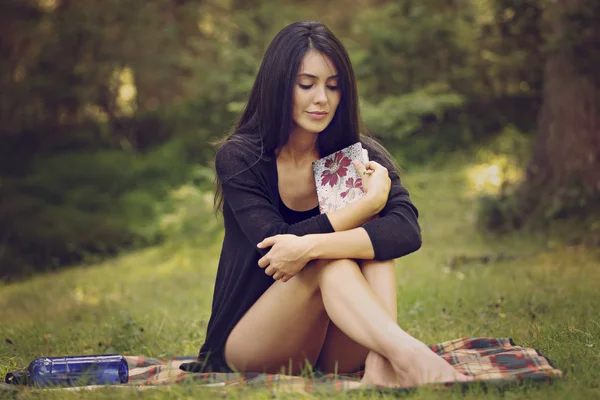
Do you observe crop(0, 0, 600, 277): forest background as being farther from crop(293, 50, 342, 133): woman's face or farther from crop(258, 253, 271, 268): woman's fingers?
crop(258, 253, 271, 268): woman's fingers

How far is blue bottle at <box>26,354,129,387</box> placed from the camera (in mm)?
2910

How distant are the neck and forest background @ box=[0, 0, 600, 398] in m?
1.19

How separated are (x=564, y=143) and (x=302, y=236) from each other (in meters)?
4.71

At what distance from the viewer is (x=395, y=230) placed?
9.60ft

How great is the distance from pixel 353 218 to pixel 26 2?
1184cm

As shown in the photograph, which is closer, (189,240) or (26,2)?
(189,240)

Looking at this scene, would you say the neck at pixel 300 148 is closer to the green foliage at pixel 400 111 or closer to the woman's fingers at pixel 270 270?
the woman's fingers at pixel 270 270

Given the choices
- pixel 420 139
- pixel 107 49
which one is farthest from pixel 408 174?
pixel 107 49

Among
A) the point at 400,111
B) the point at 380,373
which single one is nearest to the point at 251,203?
the point at 380,373

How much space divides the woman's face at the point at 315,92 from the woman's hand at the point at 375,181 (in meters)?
0.26

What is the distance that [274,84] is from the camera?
3.11 m

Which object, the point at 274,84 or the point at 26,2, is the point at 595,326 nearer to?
the point at 274,84

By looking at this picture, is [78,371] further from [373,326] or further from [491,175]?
[491,175]

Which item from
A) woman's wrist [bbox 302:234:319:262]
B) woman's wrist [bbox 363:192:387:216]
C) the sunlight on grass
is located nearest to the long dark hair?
woman's wrist [bbox 363:192:387:216]
